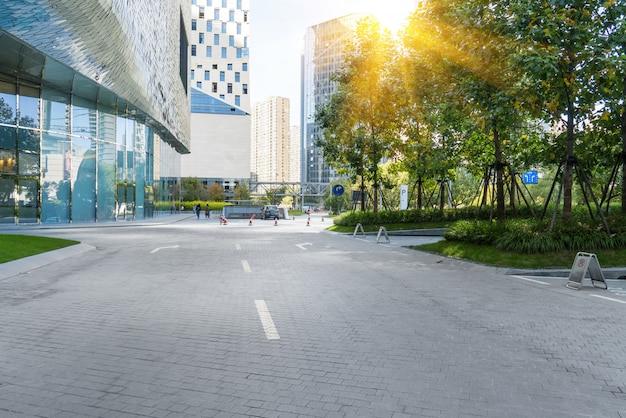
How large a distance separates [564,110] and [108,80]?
23.4m

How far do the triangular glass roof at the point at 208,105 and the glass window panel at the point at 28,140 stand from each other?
214 feet

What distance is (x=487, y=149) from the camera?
88.5ft

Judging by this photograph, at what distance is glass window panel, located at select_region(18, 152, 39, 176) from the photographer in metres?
28.1

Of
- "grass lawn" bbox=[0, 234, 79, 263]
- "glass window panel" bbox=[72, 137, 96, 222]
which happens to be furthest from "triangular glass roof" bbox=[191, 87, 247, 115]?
"grass lawn" bbox=[0, 234, 79, 263]

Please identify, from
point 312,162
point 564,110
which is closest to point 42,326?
point 564,110

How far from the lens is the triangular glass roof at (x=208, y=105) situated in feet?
301

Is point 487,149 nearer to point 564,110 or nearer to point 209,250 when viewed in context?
point 564,110

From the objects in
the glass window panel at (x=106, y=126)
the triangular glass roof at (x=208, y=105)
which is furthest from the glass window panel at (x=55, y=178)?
the triangular glass roof at (x=208, y=105)

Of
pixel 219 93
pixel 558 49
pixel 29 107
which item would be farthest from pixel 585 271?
pixel 219 93

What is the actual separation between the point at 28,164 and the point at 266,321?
2707 cm

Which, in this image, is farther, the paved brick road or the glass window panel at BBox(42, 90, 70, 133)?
the glass window panel at BBox(42, 90, 70, 133)

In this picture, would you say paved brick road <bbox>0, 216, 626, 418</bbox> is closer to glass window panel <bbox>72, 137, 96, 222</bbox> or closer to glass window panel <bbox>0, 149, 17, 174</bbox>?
glass window panel <bbox>0, 149, 17, 174</bbox>

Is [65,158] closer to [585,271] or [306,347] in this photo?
[306,347]

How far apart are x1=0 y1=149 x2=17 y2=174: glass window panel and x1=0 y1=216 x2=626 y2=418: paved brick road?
771 inches
